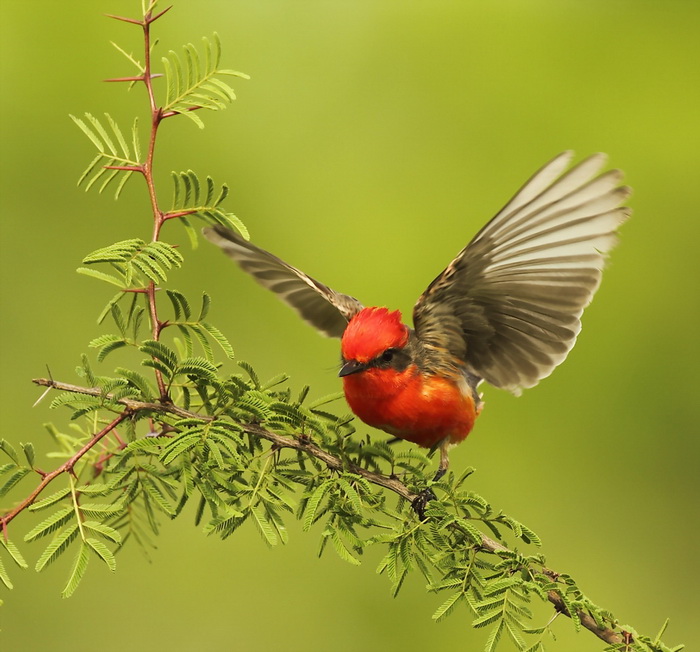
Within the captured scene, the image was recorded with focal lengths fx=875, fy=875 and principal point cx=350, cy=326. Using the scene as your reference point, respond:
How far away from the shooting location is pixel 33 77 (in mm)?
5227

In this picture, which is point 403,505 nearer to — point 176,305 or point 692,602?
point 176,305

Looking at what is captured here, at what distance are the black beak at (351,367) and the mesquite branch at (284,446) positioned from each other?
40 centimetres

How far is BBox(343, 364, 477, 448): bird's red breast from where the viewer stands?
8.46 feet

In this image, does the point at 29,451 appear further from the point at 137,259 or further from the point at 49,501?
the point at 137,259

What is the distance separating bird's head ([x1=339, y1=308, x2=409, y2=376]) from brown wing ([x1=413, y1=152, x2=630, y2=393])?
0.18m

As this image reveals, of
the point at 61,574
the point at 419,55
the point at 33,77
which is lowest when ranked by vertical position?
the point at 61,574

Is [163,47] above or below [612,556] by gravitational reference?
above

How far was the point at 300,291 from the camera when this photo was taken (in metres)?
3.16

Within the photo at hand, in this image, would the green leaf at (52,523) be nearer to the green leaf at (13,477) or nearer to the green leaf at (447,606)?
the green leaf at (13,477)

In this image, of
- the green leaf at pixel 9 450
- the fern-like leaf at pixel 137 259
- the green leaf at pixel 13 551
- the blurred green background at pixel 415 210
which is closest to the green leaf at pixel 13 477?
the green leaf at pixel 9 450

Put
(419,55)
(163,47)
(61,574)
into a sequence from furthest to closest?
(419,55), (163,47), (61,574)

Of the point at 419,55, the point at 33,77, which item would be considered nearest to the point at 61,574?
the point at 33,77

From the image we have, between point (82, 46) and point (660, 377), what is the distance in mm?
4058

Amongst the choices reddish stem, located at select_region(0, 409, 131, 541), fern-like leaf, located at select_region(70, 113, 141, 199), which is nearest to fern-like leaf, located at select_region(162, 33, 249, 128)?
fern-like leaf, located at select_region(70, 113, 141, 199)
